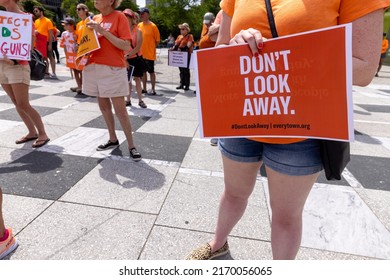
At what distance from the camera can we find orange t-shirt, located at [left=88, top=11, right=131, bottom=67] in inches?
119

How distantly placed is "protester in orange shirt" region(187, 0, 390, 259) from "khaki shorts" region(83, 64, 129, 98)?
194 centimetres

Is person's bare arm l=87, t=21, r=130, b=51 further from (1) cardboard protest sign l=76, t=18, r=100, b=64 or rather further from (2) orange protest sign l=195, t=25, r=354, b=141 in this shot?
(2) orange protest sign l=195, t=25, r=354, b=141

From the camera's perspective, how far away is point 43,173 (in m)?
2.88

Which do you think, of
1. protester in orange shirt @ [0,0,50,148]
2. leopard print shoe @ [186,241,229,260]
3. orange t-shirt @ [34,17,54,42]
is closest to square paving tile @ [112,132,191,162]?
protester in orange shirt @ [0,0,50,148]

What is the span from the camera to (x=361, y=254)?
6.57ft

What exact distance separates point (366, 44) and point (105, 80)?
2.69 meters

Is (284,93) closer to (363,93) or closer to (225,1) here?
(225,1)

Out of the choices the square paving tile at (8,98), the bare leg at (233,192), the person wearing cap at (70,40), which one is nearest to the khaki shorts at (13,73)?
the square paving tile at (8,98)

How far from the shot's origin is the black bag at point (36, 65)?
3.44m

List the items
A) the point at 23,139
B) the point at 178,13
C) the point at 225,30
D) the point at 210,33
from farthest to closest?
1. the point at 178,13
2. the point at 210,33
3. the point at 23,139
4. the point at 225,30

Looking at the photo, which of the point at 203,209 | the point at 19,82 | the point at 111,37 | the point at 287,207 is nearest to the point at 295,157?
the point at 287,207

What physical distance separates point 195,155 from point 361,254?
82.6 inches

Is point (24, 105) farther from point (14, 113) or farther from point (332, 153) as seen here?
point (332, 153)

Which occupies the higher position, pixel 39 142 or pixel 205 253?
pixel 39 142
